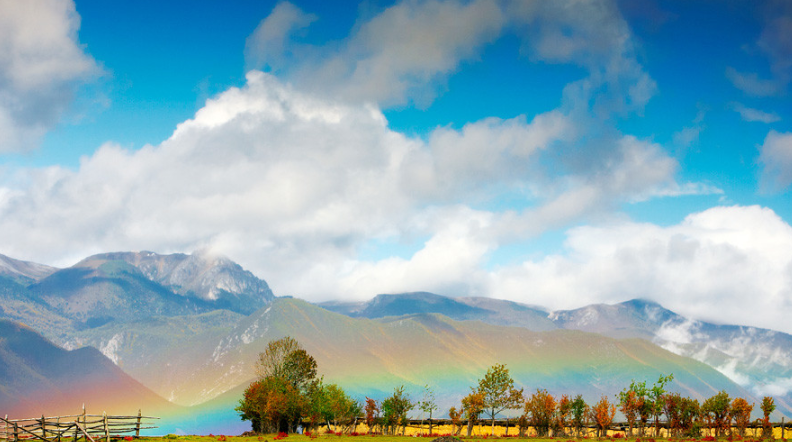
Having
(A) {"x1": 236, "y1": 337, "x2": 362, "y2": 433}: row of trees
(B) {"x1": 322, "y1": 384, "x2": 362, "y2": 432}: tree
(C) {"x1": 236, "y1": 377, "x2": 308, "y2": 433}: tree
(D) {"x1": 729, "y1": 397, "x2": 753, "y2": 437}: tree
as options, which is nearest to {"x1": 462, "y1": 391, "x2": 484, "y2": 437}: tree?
(B) {"x1": 322, "y1": 384, "x2": 362, "y2": 432}: tree

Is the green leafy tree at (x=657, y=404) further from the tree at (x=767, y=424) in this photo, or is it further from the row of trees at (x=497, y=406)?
the tree at (x=767, y=424)

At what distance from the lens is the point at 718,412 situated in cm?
9150

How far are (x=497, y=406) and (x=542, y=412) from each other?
12.3m

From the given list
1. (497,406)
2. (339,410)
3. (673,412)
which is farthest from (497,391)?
(673,412)

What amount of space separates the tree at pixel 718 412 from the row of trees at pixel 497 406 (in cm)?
13

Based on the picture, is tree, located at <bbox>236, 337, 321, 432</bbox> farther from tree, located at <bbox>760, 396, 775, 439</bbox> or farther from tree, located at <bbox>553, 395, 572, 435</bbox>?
tree, located at <bbox>760, 396, 775, 439</bbox>

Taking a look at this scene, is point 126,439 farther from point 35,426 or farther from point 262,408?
point 262,408

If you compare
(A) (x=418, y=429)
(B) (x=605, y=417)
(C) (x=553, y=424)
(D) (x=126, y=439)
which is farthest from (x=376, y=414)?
(D) (x=126, y=439)

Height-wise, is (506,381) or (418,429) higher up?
(506,381)

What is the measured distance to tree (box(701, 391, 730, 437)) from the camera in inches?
3556

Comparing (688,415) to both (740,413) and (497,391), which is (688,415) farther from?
(497,391)

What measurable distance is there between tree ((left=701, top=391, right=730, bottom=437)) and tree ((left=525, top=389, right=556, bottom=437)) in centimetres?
2180

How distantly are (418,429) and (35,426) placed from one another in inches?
2683

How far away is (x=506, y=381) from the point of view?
114 m
